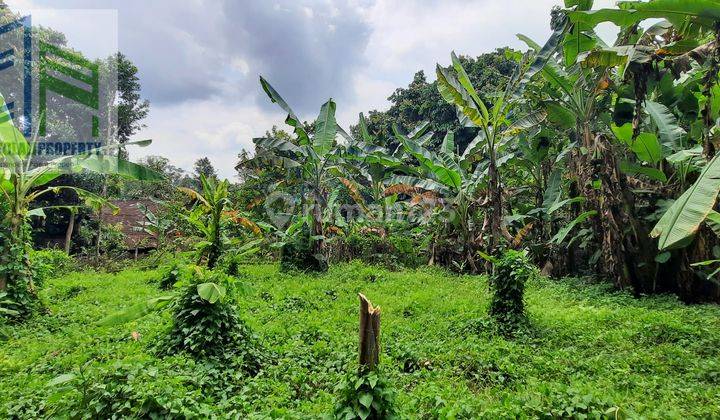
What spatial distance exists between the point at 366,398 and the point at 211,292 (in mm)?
2220

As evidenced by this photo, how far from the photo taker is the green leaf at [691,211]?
9.99ft

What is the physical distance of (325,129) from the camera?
8.87m

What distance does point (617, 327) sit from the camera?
4.59 m

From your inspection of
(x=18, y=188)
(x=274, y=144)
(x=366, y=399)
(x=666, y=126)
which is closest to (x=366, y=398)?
(x=366, y=399)

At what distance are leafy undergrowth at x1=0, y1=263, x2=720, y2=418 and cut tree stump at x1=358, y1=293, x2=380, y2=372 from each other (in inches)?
8.0

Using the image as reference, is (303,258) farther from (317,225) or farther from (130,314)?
(130,314)

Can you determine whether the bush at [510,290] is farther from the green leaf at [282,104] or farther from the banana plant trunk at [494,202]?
the green leaf at [282,104]

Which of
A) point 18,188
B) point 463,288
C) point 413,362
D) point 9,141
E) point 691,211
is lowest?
point 413,362

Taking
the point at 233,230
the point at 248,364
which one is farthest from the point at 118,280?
the point at 248,364

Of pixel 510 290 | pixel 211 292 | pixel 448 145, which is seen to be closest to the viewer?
pixel 211 292

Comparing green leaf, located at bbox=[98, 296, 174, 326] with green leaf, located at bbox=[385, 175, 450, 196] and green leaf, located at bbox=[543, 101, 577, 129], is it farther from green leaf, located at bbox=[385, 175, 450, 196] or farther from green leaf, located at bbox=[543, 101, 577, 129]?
green leaf, located at bbox=[543, 101, 577, 129]

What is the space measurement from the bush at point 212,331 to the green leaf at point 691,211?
12.9ft

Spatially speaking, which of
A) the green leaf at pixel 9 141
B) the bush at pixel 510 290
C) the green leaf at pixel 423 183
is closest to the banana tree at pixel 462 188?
the green leaf at pixel 423 183

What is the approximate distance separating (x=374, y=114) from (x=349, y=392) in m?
20.9
